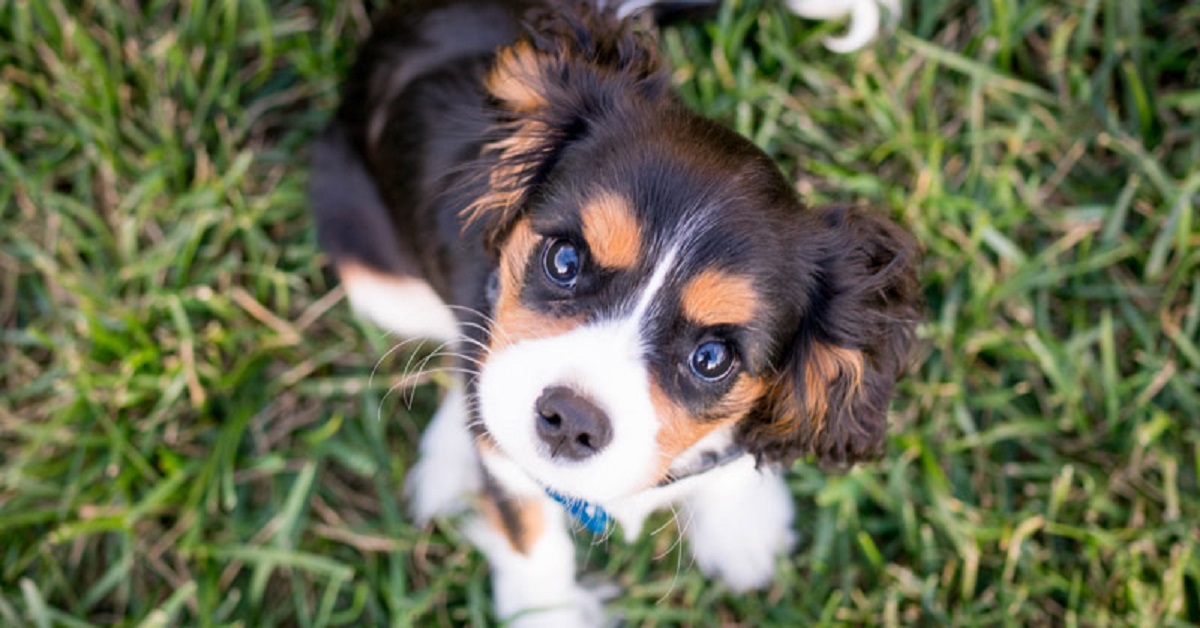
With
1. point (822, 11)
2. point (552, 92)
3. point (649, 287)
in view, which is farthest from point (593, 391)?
point (822, 11)

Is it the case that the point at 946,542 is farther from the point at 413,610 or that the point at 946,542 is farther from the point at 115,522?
the point at 115,522

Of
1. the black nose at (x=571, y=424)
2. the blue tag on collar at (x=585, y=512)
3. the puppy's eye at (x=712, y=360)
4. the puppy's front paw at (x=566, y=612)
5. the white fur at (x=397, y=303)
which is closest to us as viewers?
the black nose at (x=571, y=424)

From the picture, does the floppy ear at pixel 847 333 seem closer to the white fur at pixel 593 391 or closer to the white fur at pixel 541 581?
the white fur at pixel 593 391

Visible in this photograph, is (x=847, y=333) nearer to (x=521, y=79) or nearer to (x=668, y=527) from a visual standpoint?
(x=521, y=79)

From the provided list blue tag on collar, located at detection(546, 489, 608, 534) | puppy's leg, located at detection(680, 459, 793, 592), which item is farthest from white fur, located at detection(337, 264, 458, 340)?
puppy's leg, located at detection(680, 459, 793, 592)

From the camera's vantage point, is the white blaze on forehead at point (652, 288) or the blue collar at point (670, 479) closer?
the white blaze on forehead at point (652, 288)

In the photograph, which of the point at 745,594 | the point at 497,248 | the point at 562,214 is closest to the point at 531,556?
the point at 745,594

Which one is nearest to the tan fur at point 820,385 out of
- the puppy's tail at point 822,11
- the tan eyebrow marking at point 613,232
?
the tan eyebrow marking at point 613,232
